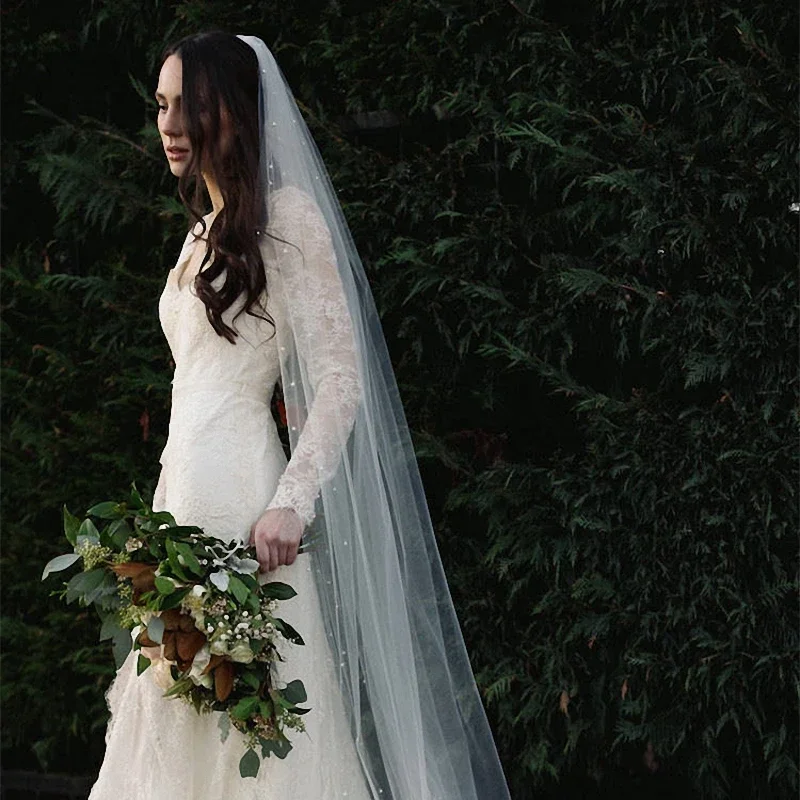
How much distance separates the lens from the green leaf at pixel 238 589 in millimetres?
2377

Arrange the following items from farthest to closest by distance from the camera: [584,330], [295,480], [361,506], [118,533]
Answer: [584,330], [361,506], [295,480], [118,533]

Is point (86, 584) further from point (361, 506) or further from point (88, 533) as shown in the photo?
point (361, 506)

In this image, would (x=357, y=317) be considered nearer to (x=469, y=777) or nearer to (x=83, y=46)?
(x=469, y=777)

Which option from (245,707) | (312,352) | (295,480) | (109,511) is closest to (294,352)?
(312,352)

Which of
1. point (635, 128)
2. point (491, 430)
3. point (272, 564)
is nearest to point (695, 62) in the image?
point (635, 128)

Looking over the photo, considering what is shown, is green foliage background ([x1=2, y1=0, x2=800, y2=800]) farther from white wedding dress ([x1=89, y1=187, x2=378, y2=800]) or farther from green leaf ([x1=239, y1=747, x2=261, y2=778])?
green leaf ([x1=239, y1=747, x2=261, y2=778])

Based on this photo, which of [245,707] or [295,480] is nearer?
[245,707]

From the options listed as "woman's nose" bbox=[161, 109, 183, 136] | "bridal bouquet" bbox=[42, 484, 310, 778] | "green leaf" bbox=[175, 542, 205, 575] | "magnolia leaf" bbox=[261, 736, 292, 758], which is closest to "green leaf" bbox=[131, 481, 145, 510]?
"bridal bouquet" bbox=[42, 484, 310, 778]

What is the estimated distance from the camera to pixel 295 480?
2.59 meters

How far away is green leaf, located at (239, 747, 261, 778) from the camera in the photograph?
2.43 m

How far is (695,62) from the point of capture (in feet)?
10.9

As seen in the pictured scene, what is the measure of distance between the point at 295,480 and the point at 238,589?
283 millimetres

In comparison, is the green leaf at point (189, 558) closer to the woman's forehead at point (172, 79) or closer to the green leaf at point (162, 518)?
the green leaf at point (162, 518)

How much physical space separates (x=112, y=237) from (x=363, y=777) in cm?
257
